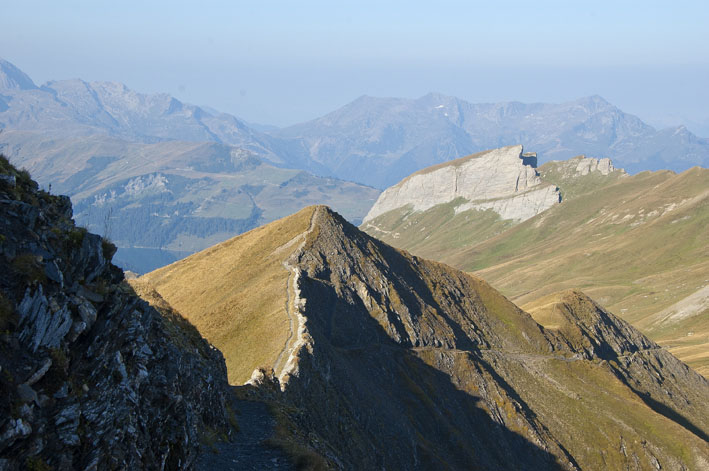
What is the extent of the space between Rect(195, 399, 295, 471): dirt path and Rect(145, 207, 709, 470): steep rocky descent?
5.13 m

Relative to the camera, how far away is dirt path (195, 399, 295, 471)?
30.0 meters

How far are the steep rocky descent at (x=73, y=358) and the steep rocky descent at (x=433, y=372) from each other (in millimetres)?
20962

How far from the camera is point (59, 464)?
58.8 feet

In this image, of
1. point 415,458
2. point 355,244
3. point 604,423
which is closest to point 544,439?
point 604,423

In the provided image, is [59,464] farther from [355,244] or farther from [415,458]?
[355,244]

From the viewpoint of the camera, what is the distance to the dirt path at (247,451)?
98.4ft

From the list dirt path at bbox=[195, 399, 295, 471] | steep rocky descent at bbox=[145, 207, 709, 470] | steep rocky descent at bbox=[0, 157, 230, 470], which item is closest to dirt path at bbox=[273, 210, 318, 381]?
steep rocky descent at bbox=[145, 207, 709, 470]

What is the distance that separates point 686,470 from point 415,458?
228 ft

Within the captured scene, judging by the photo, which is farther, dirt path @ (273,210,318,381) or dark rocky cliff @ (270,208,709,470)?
dark rocky cliff @ (270,208,709,470)

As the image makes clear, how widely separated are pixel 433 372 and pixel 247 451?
217ft

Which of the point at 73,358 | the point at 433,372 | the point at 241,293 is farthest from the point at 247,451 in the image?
the point at 433,372

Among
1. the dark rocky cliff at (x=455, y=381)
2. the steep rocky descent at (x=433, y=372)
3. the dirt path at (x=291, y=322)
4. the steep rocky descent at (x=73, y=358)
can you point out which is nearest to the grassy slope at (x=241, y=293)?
the steep rocky descent at (x=433, y=372)

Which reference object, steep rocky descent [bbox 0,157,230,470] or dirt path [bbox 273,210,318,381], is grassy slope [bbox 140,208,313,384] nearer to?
dirt path [bbox 273,210,318,381]

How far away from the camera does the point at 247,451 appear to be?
33281mm
